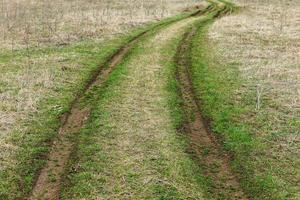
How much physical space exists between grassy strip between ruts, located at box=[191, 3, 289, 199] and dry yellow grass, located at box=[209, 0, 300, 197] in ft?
1.57

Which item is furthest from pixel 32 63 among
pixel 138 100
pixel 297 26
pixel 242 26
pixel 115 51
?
pixel 297 26

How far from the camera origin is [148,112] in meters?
22.4

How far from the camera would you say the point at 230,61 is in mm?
31609

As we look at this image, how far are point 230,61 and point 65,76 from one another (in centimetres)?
1111

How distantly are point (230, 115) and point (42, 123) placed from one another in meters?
8.80

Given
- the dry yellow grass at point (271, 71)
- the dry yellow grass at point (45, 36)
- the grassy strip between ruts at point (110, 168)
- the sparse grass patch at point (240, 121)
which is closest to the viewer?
the grassy strip between ruts at point (110, 168)

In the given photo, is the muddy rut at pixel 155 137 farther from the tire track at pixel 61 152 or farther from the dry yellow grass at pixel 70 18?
the dry yellow grass at pixel 70 18

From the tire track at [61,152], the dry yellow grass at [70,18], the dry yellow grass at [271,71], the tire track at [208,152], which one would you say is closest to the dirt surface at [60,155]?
the tire track at [61,152]

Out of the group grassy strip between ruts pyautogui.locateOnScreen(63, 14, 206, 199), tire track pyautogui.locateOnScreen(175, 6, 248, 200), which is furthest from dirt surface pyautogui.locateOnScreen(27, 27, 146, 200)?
tire track pyautogui.locateOnScreen(175, 6, 248, 200)

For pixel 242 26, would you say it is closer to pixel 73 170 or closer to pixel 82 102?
pixel 82 102

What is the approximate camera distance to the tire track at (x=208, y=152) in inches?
634

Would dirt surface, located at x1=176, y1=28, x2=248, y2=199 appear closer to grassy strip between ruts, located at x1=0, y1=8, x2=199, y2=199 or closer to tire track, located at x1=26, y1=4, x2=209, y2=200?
tire track, located at x1=26, y1=4, x2=209, y2=200

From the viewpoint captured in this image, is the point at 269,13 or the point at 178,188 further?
the point at 269,13

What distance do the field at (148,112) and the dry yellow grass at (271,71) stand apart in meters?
0.08
